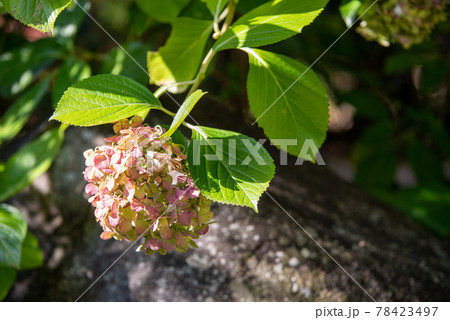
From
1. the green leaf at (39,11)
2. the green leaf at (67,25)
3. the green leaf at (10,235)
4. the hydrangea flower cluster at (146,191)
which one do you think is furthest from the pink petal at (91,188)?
the green leaf at (67,25)

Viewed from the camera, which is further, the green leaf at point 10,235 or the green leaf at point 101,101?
the green leaf at point 10,235

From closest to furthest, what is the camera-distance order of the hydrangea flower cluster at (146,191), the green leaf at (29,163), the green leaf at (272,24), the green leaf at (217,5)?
the hydrangea flower cluster at (146,191) → the green leaf at (272,24) → the green leaf at (217,5) → the green leaf at (29,163)

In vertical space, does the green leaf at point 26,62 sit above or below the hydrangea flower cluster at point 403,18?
below

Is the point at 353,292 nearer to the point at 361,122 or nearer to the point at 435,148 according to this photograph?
the point at 435,148

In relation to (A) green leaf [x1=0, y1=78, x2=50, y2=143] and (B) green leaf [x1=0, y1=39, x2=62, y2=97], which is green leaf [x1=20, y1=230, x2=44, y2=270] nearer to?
(A) green leaf [x1=0, y1=78, x2=50, y2=143]

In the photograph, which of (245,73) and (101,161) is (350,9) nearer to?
(101,161)

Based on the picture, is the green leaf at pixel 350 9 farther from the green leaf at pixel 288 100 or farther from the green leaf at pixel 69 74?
the green leaf at pixel 69 74

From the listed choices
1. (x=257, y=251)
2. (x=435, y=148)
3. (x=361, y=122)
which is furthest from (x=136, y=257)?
(x=361, y=122)
